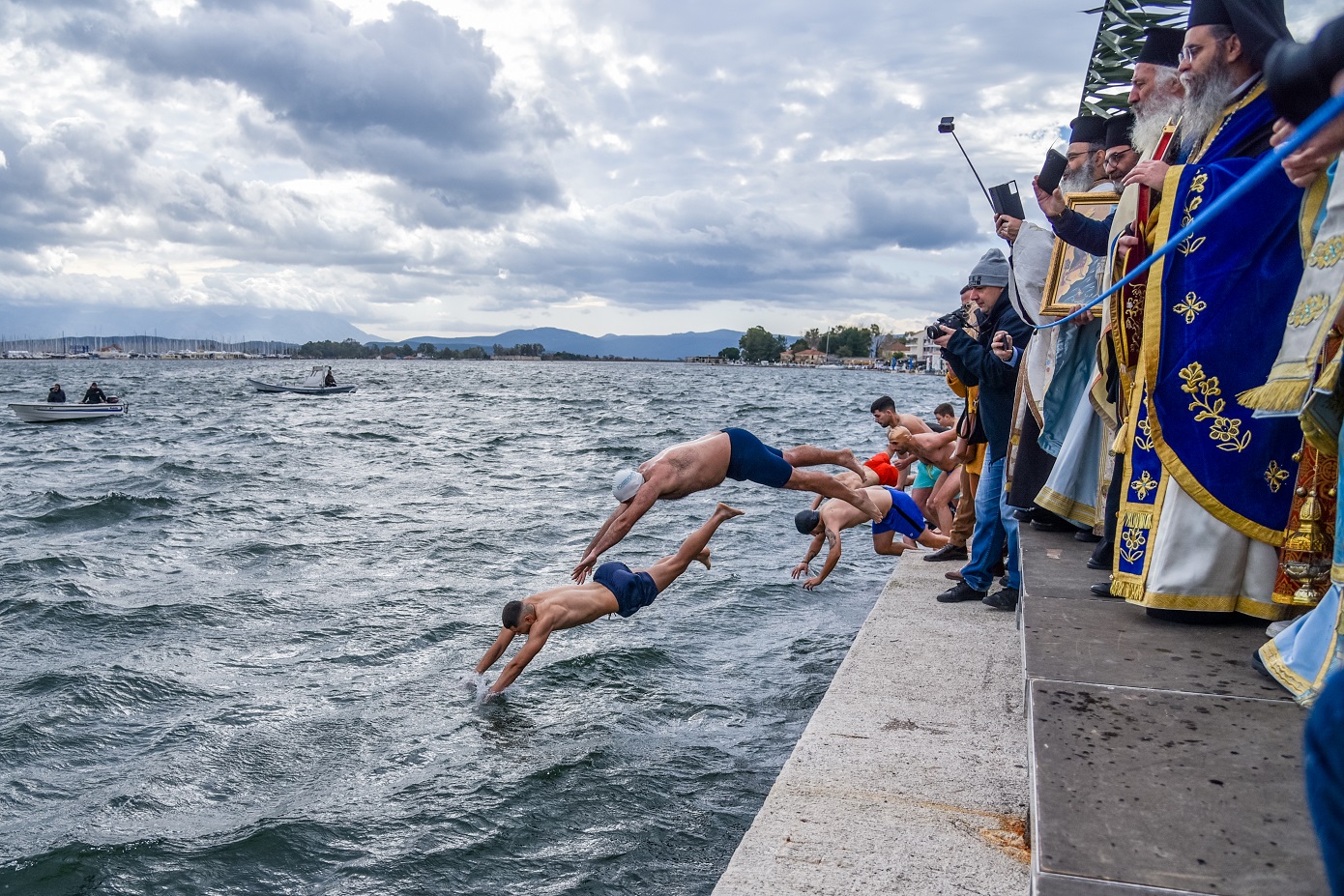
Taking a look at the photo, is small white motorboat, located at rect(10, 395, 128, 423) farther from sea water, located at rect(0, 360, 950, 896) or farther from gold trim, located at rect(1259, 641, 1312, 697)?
gold trim, located at rect(1259, 641, 1312, 697)

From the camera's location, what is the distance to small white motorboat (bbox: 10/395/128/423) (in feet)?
140

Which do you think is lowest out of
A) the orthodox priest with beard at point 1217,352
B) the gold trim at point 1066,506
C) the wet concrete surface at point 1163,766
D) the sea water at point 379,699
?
the sea water at point 379,699

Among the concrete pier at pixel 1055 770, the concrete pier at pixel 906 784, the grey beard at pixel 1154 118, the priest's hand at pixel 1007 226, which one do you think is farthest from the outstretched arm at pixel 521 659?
the grey beard at pixel 1154 118

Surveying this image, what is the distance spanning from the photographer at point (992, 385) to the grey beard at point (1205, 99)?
280cm

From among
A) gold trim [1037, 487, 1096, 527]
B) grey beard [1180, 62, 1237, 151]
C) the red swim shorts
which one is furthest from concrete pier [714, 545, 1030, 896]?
the red swim shorts

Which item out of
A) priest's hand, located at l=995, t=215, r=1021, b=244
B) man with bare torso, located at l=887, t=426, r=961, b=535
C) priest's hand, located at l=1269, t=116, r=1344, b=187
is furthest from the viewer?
man with bare torso, located at l=887, t=426, r=961, b=535

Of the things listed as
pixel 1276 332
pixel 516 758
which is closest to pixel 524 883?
pixel 516 758

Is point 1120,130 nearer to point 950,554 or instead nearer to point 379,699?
point 950,554

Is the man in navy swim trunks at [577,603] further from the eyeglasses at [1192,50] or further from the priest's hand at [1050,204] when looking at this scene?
the eyeglasses at [1192,50]

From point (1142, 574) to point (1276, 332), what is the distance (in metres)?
1.02

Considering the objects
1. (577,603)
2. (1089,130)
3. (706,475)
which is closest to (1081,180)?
(1089,130)

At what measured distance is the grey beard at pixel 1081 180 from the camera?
627 centimetres

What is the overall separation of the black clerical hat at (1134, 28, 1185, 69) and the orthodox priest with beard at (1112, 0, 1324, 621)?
3.09 ft

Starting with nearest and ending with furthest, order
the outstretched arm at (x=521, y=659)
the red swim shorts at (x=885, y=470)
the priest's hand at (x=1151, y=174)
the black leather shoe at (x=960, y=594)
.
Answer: the priest's hand at (x=1151, y=174) → the black leather shoe at (x=960, y=594) → the outstretched arm at (x=521, y=659) → the red swim shorts at (x=885, y=470)
